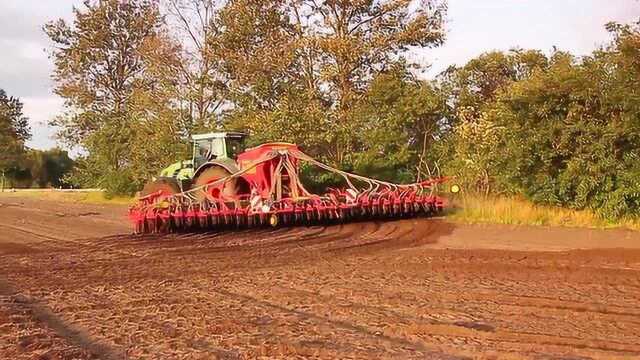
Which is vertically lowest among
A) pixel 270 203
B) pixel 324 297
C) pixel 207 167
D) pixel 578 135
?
pixel 324 297

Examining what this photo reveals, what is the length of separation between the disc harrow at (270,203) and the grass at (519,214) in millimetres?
648

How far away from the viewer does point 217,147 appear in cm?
1875

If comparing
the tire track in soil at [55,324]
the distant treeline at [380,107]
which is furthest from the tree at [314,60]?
the tire track in soil at [55,324]

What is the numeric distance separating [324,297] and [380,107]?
1495cm

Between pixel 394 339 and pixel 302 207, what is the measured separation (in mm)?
9802

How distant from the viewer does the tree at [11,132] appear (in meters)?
53.1

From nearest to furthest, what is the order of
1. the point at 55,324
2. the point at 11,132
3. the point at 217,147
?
the point at 55,324, the point at 217,147, the point at 11,132

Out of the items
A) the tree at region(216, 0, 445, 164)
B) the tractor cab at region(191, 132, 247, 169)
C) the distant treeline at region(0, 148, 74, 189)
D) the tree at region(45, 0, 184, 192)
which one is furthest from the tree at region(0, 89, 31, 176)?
Result: the tractor cab at region(191, 132, 247, 169)

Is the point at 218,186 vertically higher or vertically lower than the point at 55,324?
higher

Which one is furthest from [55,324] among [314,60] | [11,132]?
[11,132]

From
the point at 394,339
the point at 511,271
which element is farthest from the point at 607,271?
the point at 394,339

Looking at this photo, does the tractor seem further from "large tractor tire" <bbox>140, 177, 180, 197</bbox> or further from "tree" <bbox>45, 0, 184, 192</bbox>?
"tree" <bbox>45, 0, 184, 192</bbox>

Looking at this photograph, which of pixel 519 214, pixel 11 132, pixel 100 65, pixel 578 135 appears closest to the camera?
pixel 578 135

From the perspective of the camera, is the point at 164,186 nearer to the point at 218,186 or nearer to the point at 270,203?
the point at 218,186
